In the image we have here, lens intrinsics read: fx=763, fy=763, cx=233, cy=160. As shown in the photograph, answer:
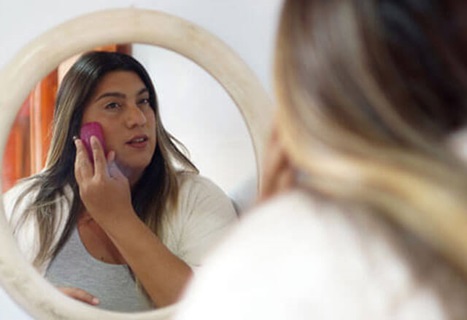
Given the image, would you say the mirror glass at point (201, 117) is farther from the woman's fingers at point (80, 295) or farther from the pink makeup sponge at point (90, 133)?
the woman's fingers at point (80, 295)

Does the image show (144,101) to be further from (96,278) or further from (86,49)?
(96,278)

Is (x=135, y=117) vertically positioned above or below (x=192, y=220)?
above

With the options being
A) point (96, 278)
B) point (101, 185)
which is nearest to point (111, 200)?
point (101, 185)

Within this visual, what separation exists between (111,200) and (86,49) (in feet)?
0.90

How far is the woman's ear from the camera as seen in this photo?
474 millimetres

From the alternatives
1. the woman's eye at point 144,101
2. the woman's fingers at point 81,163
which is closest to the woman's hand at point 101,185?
the woman's fingers at point 81,163

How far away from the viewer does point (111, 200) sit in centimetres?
137

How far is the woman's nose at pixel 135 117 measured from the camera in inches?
53.7

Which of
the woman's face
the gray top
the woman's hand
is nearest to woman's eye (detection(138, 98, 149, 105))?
the woman's face

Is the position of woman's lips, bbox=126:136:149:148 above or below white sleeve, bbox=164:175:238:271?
above

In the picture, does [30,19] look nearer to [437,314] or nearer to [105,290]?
[105,290]

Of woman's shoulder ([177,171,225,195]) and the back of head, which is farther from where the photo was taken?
woman's shoulder ([177,171,225,195])

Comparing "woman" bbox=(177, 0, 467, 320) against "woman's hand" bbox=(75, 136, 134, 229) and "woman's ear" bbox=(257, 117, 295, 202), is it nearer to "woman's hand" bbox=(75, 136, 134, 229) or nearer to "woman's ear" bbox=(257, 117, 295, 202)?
"woman's ear" bbox=(257, 117, 295, 202)

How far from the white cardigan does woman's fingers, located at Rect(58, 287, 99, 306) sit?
0.06 metres
